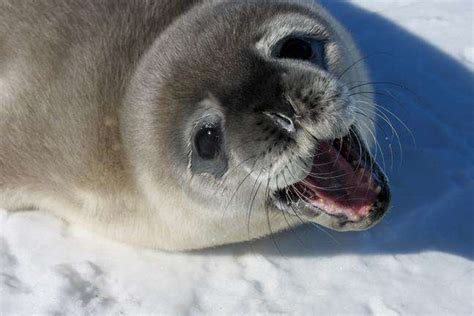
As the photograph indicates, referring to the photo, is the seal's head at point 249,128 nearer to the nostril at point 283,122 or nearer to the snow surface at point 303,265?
the nostril at point 283,122

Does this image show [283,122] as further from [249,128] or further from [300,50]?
[300,50]

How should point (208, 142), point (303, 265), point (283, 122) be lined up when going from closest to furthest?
point (283, 122) < point (208, 142) < point (303, 265)

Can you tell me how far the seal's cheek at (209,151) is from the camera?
294cm

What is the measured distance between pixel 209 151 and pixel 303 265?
769 millimetres

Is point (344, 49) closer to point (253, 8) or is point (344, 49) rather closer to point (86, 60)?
point (253, 8)

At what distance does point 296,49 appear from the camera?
3.06 m

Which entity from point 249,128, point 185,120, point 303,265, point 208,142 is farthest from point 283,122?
point 303,265

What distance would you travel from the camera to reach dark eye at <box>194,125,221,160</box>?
9.65ft

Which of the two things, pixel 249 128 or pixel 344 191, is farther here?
pixel 344 191

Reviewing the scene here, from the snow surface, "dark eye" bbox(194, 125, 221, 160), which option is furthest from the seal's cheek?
the snow surface

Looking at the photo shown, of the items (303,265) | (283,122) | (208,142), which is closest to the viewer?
(283,122)

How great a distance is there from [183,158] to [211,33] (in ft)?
1.78

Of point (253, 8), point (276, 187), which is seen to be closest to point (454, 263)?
point (276, 187)

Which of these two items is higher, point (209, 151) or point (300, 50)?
point (300, 50)
